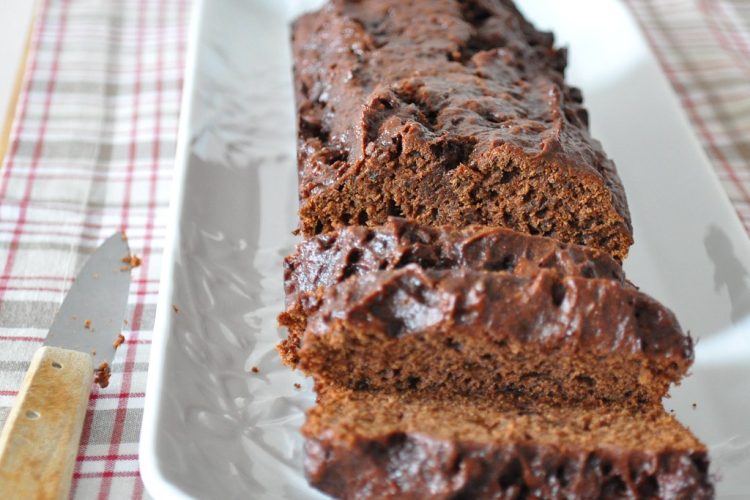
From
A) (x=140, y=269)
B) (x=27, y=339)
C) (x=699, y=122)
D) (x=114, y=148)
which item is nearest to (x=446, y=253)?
(x=140, y=269)

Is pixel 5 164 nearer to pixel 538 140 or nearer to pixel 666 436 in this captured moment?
pixel 538 140

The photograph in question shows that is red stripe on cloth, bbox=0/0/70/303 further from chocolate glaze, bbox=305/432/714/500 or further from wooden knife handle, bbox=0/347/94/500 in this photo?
chocolate glaze, bbox=305/432/714/500

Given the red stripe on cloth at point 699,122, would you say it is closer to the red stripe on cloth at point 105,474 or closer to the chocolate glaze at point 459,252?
the chocolate glaze at point 459,252

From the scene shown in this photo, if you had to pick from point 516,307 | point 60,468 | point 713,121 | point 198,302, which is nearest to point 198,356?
point 198,302

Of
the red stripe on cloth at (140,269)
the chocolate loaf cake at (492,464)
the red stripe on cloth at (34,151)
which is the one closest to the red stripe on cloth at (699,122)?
the chocolate loaf cake at (492,464)

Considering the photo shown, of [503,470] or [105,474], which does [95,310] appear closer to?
[105,474]

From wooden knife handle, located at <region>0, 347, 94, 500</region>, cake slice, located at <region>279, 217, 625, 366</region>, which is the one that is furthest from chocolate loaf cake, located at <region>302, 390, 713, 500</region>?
wooden knife handle, located at <region>0, 347, 94, 500</region>
